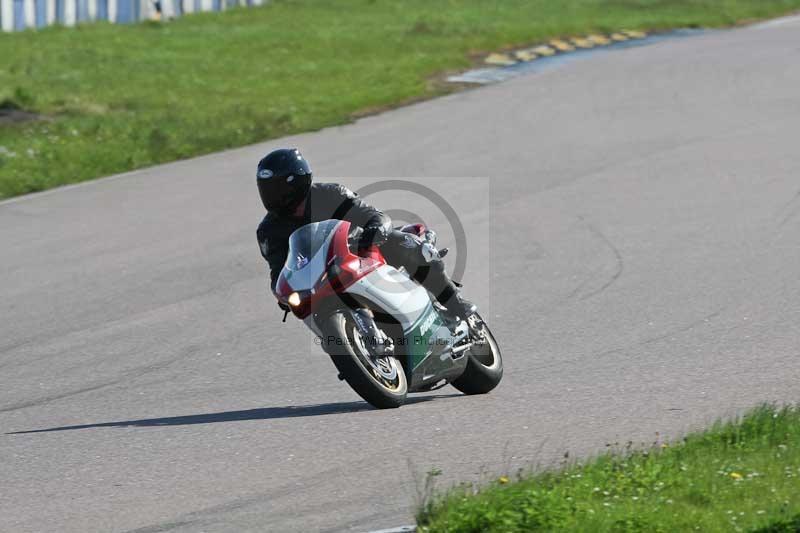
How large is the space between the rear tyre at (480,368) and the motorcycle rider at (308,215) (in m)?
0.52

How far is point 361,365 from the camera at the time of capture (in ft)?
25.0

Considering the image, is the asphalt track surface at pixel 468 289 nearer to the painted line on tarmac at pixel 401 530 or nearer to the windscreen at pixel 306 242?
the painted line on tarmac at pixel 401 530

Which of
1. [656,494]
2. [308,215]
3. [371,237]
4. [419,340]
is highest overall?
[308,215]

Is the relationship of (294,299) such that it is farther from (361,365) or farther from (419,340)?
(419,340)

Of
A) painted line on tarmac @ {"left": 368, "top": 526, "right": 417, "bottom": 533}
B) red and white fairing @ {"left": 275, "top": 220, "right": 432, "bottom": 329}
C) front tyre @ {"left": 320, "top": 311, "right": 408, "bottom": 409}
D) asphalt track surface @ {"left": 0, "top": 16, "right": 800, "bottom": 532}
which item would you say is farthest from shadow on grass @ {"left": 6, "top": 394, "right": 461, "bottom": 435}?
painted line on tarmac @ {"left": 368, "top": 526, "right": 417, "bottom": 533}

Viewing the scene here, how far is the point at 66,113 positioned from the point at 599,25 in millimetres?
12520

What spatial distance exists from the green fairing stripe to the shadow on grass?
0.38m

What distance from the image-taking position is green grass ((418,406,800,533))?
5.44 meters

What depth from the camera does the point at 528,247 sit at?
1312cm

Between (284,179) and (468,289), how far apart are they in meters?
4.49

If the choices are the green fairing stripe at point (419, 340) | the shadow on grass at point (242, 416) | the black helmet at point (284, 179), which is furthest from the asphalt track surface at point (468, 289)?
the black helmet at point (284, 179)

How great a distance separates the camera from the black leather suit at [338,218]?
8.00 meters

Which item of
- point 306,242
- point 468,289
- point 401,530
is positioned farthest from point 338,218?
point 468,289

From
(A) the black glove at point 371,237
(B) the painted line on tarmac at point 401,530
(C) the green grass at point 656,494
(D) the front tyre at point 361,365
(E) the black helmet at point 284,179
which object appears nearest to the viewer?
(C) the green grass at point 656,494
